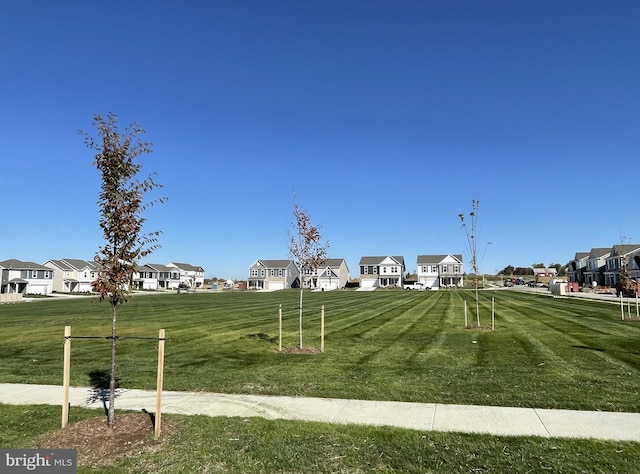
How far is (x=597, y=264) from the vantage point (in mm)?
78938

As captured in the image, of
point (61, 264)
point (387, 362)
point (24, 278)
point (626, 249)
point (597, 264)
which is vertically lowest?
point (387, 362)

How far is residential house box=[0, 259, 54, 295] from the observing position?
223 ft

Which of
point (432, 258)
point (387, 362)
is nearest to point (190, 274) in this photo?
point (432, 258)

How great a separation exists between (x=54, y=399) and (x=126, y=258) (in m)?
3.85

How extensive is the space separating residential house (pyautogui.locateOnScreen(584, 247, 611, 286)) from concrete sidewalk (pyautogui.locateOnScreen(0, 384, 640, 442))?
8256 centimetres

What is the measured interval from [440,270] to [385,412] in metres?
91.7

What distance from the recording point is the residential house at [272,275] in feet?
323

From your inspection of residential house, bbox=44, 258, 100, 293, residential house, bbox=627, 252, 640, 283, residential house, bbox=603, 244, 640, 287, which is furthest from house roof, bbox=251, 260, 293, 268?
residential house, bbox=627, 252, 640, 283

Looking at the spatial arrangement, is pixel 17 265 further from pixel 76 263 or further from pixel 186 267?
pixel 186 267

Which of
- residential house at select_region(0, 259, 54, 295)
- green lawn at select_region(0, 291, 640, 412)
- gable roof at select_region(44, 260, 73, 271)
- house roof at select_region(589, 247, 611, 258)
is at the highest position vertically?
house roof at select_region(589, 247, 611, 258)

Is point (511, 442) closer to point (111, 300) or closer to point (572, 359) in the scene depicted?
point (111, 300)

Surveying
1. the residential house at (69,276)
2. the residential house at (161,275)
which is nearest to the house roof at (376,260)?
the residential house at (161,275)

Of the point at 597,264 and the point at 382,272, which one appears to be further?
the point at 382,272

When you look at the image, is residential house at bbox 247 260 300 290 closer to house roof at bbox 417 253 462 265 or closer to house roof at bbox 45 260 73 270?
house roof at bbox 417 253 462 265
